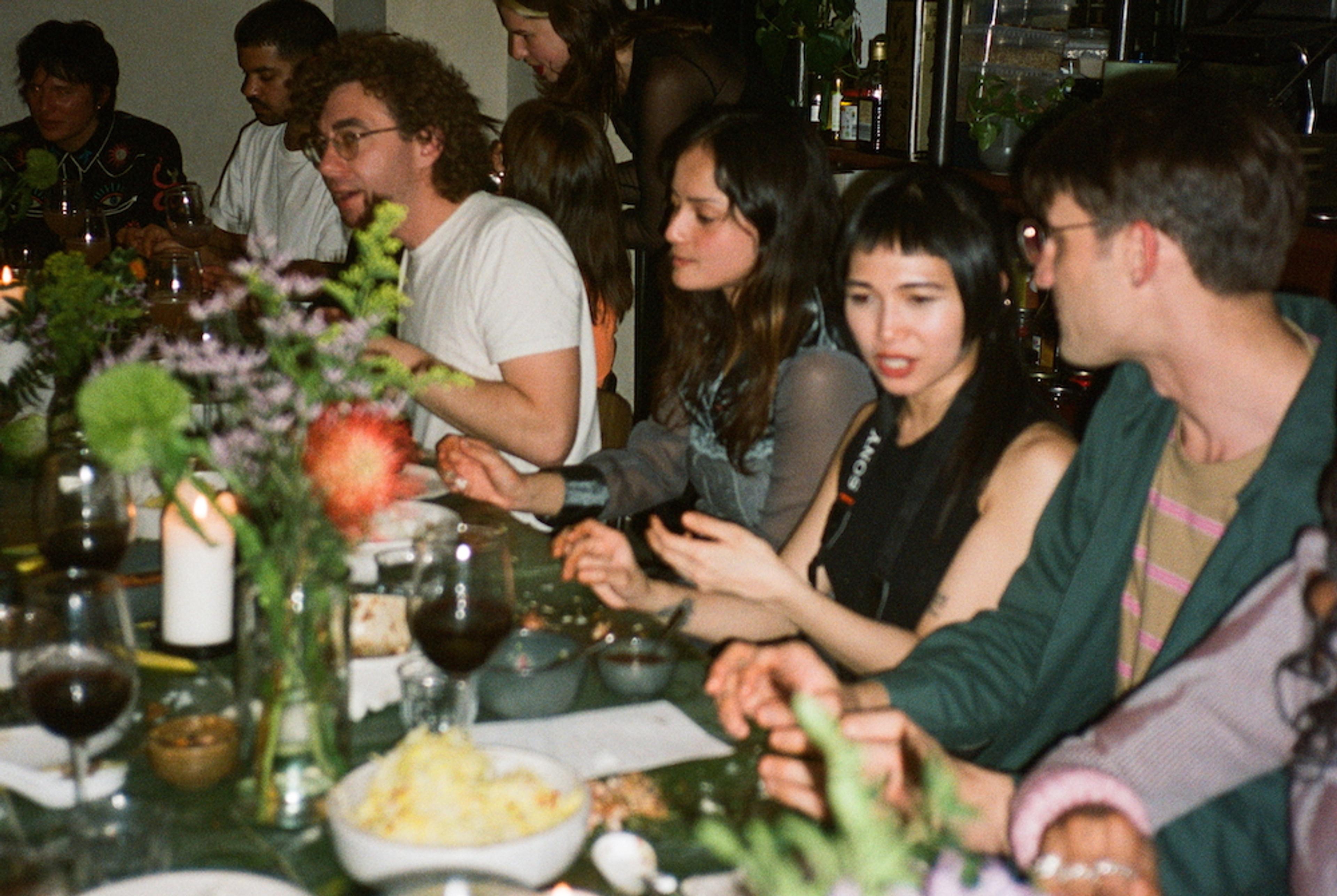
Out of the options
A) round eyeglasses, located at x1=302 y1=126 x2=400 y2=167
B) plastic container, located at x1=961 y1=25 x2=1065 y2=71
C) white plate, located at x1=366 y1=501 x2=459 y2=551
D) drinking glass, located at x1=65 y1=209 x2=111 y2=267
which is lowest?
white plate, located at x1=366 y1=501 x2=459 y2=551

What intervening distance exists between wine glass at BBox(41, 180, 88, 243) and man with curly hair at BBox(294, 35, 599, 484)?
2.72 feet

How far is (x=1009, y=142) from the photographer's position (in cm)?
320

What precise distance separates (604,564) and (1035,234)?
2.31 ft

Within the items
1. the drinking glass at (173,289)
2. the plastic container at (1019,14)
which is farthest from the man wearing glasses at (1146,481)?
the plastic container at (1019,14)

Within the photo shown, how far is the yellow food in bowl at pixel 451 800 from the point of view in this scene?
1.02 meters

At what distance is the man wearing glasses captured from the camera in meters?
1.34

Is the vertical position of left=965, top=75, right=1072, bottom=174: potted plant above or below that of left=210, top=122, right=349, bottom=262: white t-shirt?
above

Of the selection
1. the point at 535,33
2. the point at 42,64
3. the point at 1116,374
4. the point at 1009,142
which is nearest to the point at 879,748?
the point at 1116,374

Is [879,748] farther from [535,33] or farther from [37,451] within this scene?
[535,33]

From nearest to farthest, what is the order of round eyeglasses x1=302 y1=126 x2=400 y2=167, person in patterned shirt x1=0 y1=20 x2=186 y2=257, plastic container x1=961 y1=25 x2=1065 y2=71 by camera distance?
1. round eyeglasses x1=302 y1=126 x2=400 y2=167
2. plastic container x1=961 y1=25 x2=1065 y2=71
3. person in patterned shirt x1=0 y1=20 x2=186 y2=257

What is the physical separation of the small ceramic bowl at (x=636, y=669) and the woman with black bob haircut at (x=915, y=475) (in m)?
0.26

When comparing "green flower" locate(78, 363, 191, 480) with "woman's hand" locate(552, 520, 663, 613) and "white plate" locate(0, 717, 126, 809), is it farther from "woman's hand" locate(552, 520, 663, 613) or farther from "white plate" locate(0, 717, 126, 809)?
"woman's hand" locate(552, 520, 663, 613)

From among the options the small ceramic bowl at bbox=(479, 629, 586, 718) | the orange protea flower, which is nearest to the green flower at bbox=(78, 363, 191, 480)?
the orange protea flower

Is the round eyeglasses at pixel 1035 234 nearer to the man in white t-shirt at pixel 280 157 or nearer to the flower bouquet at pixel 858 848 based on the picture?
the flower bouquet at pixel 858 848
